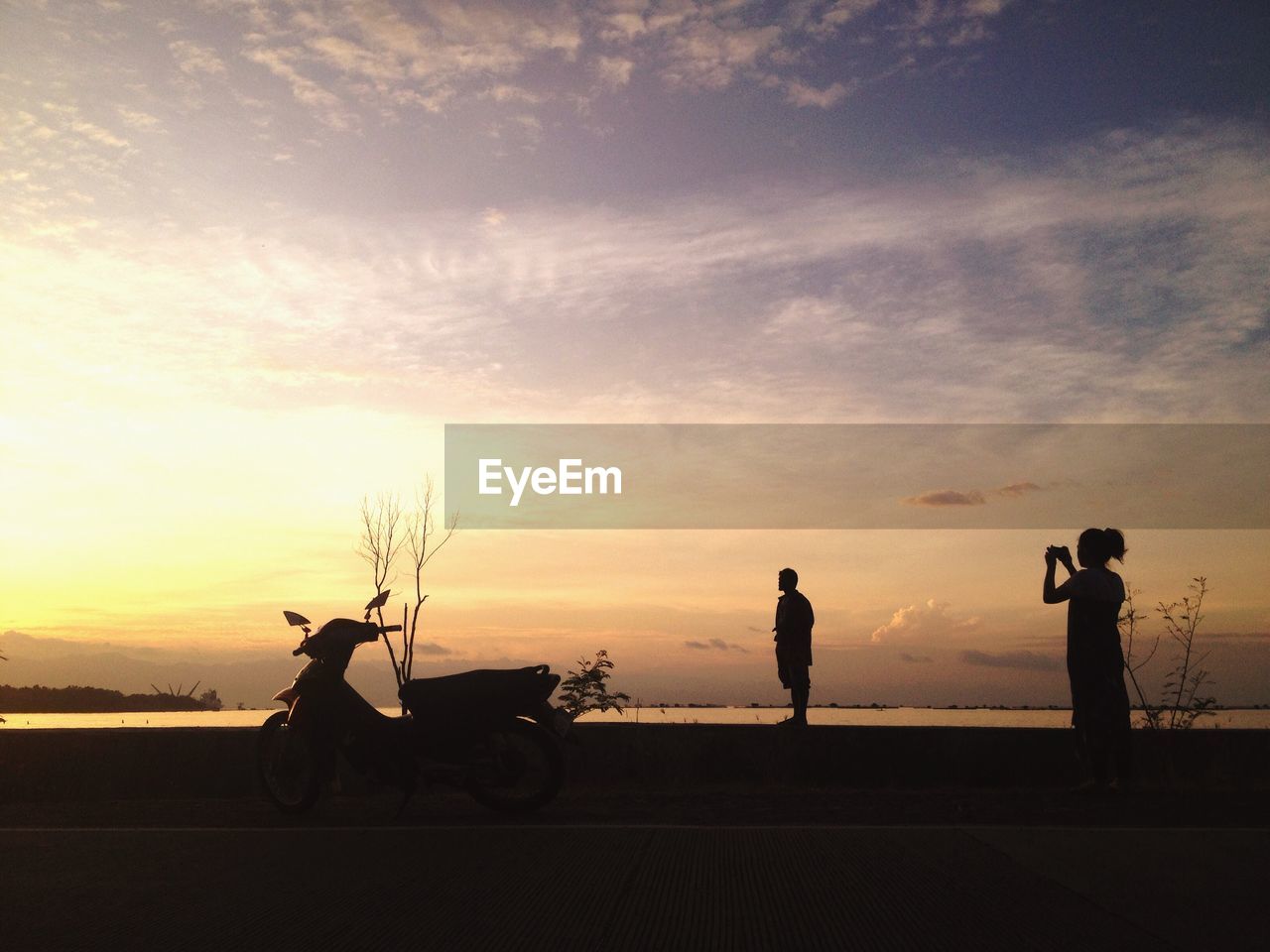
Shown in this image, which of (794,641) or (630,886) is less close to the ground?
(794,641)

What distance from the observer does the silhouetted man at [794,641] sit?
43.8 feet

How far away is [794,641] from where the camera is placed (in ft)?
44.0

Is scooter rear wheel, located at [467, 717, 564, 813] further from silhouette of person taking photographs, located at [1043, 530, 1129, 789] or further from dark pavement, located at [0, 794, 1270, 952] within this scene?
silhouette of person taking photographs, located at [1043, 530, 1129, 789]

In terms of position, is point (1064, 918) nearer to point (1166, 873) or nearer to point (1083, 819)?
point (1166, 873)

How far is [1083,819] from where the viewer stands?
8820 millimetres

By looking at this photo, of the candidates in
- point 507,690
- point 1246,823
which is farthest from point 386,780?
point 1246,823

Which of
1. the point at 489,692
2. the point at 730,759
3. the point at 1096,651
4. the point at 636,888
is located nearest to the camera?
the point at 636,888

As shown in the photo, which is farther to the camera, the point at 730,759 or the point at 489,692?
the point at 730,759

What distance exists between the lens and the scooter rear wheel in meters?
9.37

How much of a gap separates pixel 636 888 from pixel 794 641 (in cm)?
745

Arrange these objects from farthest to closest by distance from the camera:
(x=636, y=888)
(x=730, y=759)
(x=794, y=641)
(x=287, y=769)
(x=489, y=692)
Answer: (x=794, y=641), (x=730, y=759), (x=287, y=769), (x=489, y=692), (x=636, y=888)

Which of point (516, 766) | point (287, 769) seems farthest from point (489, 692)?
point (287, 769)

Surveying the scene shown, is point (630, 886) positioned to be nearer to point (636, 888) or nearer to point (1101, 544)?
point (636, 888)

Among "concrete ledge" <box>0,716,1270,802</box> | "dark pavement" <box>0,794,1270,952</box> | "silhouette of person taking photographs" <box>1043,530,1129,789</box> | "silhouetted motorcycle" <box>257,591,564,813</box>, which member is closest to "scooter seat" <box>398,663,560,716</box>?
"silhouetted motorcycle" <box>257,591,564,813</box>
